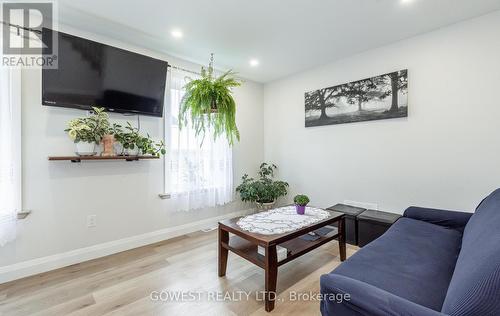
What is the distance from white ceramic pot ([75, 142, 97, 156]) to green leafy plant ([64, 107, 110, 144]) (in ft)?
0.10

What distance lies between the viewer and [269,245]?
1632 millimetres

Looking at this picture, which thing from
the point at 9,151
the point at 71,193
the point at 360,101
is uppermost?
the point at 360,101

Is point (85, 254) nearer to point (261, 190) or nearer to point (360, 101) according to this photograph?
point (261, 190)

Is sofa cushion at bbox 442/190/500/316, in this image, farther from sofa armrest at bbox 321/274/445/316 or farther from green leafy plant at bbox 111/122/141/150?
green leafy plant at bbox 111/122/141/150

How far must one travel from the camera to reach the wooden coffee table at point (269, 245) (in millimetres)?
1642

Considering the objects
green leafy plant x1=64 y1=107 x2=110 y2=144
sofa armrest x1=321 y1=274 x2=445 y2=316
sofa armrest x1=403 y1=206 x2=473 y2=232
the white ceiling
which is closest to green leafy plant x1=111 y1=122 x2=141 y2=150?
green leafy plant x1=64 y1=107 x2=110 y2=144

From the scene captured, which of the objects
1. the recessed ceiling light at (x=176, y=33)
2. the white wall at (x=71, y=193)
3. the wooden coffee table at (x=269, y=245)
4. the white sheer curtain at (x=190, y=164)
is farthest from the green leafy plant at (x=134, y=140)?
the wooden coffee table at (x=269, y=245)

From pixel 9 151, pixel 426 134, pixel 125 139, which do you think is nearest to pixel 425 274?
pixel 426 134

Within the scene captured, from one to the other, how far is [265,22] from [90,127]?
6.70 ft

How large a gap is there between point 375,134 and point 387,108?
1.11 feet

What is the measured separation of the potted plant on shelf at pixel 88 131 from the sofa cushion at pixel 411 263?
244 cm

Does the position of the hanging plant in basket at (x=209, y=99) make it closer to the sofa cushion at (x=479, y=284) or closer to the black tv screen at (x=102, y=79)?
the black tv screen at (x=102, y=79)

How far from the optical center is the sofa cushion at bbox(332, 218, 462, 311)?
118cm

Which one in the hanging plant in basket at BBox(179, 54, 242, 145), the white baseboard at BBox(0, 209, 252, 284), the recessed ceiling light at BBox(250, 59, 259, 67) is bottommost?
the white baseboard at BBox(0, 209, 252, 284)
